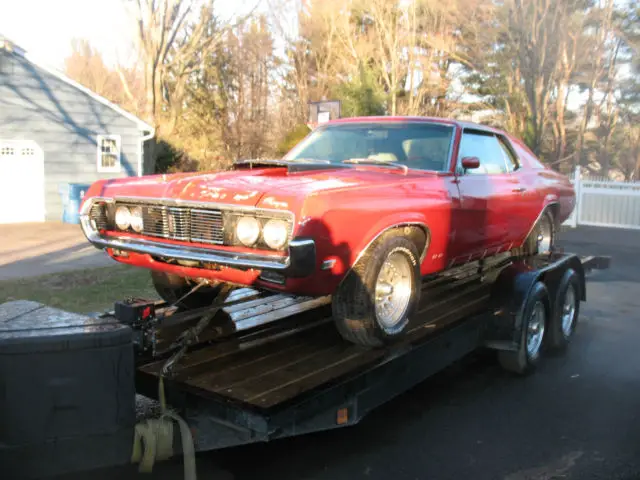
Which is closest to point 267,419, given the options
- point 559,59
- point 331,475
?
point 331,475

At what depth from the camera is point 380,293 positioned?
402cm

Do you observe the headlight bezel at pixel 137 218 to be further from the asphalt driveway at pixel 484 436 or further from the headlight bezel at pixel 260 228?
the asphalt driveway at pixel 484 436

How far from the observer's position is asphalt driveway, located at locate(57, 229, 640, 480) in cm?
356

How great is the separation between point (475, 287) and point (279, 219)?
3243 millimetres

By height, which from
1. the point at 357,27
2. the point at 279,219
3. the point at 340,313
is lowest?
the point at 340,313

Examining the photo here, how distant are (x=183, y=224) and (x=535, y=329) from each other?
11.0 feet

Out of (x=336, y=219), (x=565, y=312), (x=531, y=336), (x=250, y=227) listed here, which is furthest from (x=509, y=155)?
(x=250, y=227)

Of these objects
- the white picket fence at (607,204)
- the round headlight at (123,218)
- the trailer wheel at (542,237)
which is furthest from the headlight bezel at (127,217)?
the white picket fence at (607,204)

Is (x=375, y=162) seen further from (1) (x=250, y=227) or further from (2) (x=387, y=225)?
(1) (x=250, y=227)

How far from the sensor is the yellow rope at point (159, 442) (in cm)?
273

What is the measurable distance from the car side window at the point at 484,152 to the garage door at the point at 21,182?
43.5 ft

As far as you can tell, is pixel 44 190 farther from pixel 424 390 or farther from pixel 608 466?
pixel 608 466

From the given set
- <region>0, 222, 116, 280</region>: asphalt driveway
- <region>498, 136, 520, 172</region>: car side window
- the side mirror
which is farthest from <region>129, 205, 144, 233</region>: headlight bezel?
<region>0, 222, 116, 280</region>: asphalt driveway

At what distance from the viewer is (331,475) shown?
3.47m
